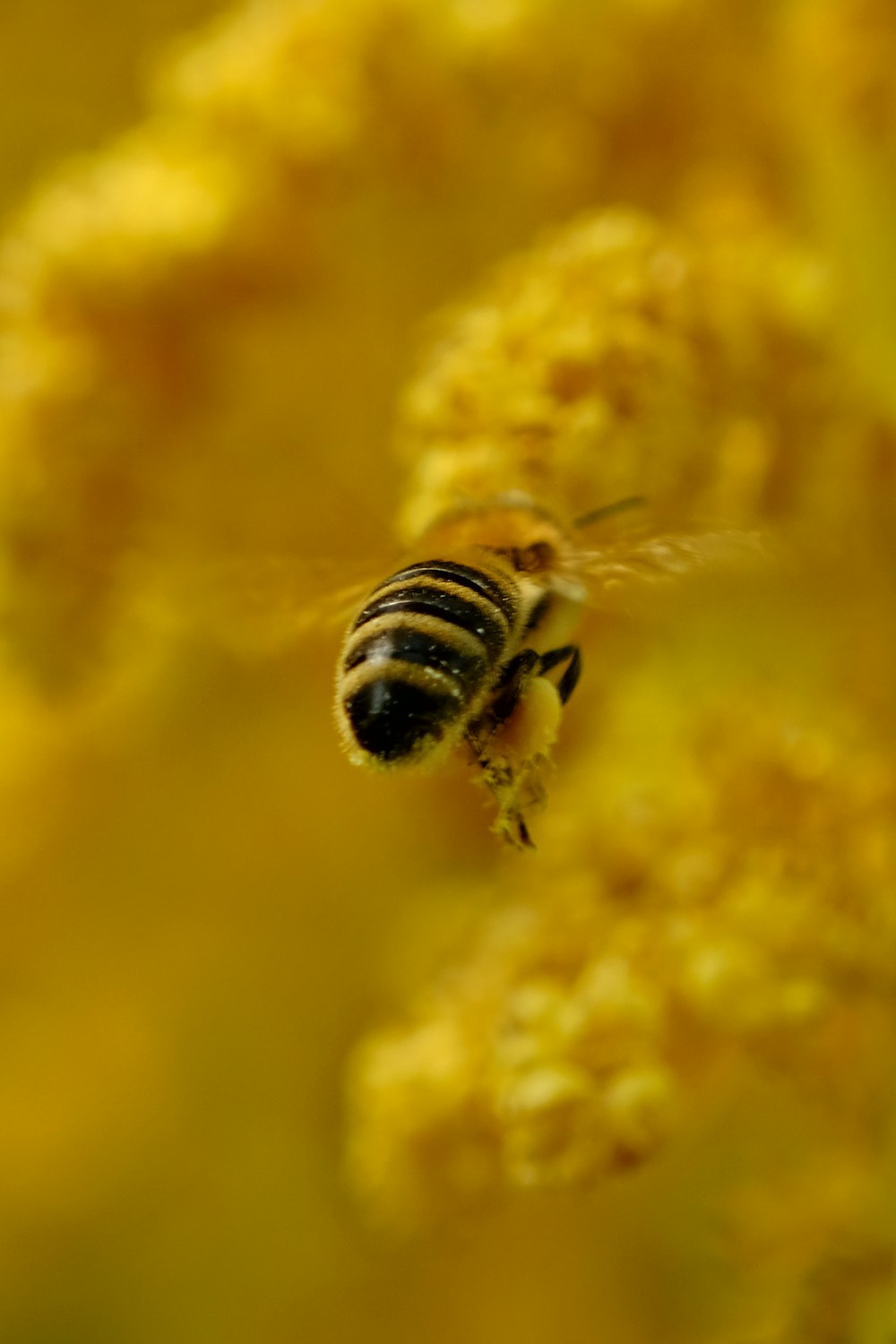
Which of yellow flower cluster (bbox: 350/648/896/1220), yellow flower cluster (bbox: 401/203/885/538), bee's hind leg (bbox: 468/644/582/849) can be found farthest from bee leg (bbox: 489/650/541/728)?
yellow flower cluster (bbox: 350/648/896/1220)

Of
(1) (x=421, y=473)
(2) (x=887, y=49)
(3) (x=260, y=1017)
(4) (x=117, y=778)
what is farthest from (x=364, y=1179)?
(2) (x=887, y=49)

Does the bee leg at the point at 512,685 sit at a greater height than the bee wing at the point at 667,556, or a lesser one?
lesser

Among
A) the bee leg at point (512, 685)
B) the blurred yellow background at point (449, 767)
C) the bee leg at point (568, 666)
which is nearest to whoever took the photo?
the bee leg at point (512, 685)

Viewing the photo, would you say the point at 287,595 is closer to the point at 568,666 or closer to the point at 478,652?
the point at 568,666

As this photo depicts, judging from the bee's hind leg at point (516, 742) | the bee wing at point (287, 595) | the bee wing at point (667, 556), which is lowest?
the bee's hind leg at point (516, 742)

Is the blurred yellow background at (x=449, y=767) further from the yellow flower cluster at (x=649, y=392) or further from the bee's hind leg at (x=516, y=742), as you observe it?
the bee's hind leg at (x=516, y=742)

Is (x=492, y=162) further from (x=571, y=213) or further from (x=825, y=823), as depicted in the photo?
(x=825, y=823)

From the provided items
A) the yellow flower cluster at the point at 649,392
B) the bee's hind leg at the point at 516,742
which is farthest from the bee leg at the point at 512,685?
the yellow flower cluster at the point at 649,392
